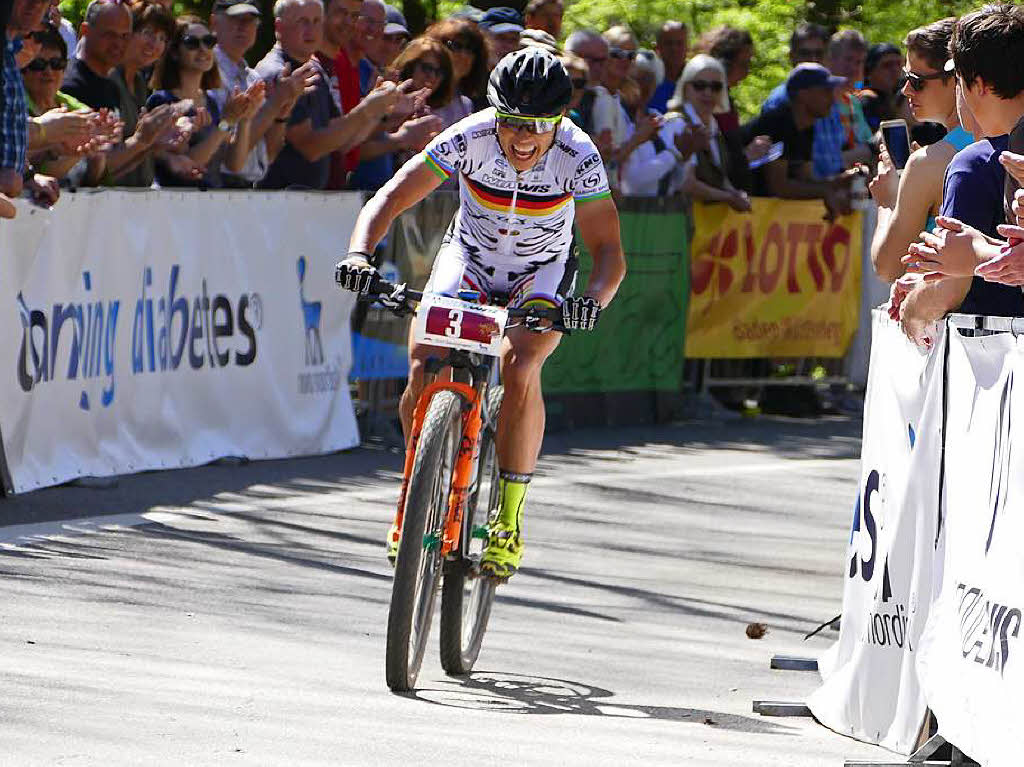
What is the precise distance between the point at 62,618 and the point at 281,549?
2.21 metres

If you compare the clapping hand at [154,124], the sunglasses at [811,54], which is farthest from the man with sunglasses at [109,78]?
the sunglasses at [811,54]

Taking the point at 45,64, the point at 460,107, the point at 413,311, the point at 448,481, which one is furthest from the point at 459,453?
the point at 460,107

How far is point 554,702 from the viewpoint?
703 centimetres

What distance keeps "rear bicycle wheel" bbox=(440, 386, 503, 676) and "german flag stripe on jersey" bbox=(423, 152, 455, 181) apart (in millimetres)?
783

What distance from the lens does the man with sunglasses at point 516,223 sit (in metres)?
7.46

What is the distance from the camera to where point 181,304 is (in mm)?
12297

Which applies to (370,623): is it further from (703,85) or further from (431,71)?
(703,85)

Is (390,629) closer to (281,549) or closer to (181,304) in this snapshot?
(281,549)

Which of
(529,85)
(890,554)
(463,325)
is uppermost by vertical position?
(529,85)

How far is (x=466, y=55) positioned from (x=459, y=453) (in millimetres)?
7747

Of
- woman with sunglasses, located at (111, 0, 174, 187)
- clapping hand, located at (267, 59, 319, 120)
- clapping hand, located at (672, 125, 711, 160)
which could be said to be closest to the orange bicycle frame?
woman with sunglasses, located at (111, 0, 174, 187)

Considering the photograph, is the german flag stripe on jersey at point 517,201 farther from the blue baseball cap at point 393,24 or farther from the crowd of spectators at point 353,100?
the blue baseball cap at point 393,24

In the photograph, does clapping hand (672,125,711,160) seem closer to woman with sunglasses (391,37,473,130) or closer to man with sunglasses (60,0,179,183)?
woman with sunglasses (391,37,473,130)

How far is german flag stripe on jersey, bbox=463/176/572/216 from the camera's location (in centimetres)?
788
